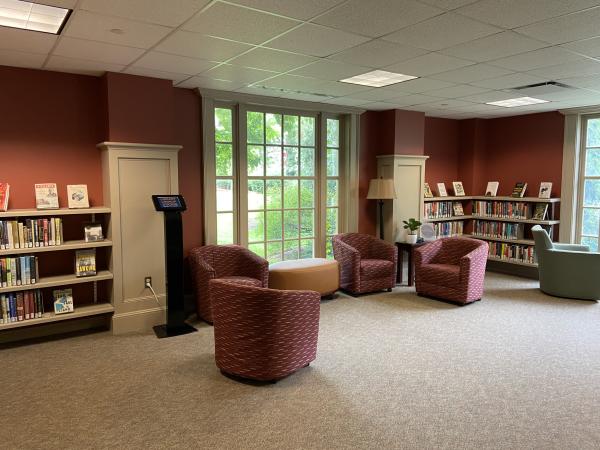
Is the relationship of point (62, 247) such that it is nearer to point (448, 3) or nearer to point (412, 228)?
point (448, 3)

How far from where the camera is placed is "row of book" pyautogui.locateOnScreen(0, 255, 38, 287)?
4031mm

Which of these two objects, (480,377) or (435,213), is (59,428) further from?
(435,213)

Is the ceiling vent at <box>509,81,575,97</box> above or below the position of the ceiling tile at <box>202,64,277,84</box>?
below

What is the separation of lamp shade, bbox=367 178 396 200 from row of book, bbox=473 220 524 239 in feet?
7.53

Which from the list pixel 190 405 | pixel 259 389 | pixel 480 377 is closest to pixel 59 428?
pixel 190 405

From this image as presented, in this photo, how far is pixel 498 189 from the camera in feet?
26.0

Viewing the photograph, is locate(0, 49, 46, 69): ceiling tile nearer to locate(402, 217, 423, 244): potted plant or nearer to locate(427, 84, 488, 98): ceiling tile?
locate(427, 84, 488, 98): ceiling tile

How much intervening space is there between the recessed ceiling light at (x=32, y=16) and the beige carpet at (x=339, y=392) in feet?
8.80

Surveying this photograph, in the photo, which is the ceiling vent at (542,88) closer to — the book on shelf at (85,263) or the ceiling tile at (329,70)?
the ceiling tile at (329,70)

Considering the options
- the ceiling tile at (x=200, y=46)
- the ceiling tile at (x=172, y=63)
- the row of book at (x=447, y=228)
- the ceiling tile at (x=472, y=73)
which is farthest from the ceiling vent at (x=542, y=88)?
the ceiling tile at (x=172, y=63)

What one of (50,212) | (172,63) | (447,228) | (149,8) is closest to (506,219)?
(447,228)

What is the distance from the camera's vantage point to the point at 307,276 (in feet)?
18.0

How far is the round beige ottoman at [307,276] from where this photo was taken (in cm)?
536

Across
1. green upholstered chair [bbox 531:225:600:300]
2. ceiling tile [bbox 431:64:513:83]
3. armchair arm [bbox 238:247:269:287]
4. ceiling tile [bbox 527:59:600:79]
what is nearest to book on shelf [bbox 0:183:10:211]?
armchair arm [bbox 238:247:269:287]
